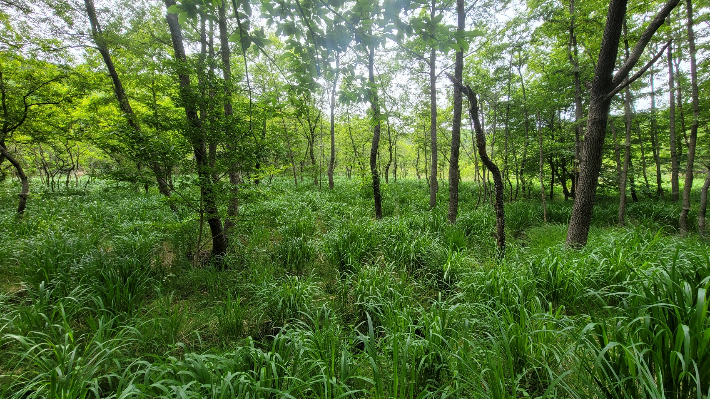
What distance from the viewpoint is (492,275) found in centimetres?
281

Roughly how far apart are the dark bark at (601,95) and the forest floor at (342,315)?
0.51 metres

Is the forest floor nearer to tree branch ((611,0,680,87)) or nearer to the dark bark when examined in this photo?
the dark bark

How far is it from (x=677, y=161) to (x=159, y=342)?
14611 millimetres

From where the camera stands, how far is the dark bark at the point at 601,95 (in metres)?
2.89

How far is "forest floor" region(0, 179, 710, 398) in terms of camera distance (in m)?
1.49

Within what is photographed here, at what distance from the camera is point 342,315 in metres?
2.76

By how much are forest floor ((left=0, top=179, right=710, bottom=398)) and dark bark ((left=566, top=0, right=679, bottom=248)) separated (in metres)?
0.51

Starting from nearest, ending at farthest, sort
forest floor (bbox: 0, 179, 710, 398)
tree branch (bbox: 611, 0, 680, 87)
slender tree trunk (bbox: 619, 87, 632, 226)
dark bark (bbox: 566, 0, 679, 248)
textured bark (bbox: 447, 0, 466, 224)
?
forest floor (bbox: 0, 179, 710, 398) < tree branch (bbox: 611, 0, 680, 87) < dark bark (bbox: 566, 0, 679, 248) < textured bark (bbox: 447, 0, 466, 224) < slender tree trunk (bbox: 619, 87, 632, 226)

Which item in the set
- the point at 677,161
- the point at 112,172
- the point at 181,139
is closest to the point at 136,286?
the point at 112,172

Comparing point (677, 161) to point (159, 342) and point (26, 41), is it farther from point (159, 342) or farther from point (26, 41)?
point (26, 41)

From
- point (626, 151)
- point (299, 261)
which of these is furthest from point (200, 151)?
point (626, 151)

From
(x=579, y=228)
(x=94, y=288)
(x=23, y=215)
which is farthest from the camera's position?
(x=23, y=215)

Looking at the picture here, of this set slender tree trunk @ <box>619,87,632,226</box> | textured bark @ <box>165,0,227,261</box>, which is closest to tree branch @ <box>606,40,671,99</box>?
slender tree trunk @ <box>619,87,632,226</box>

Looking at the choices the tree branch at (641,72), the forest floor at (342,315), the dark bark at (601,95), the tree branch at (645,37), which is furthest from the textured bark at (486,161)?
the tree branch at (645,37)
